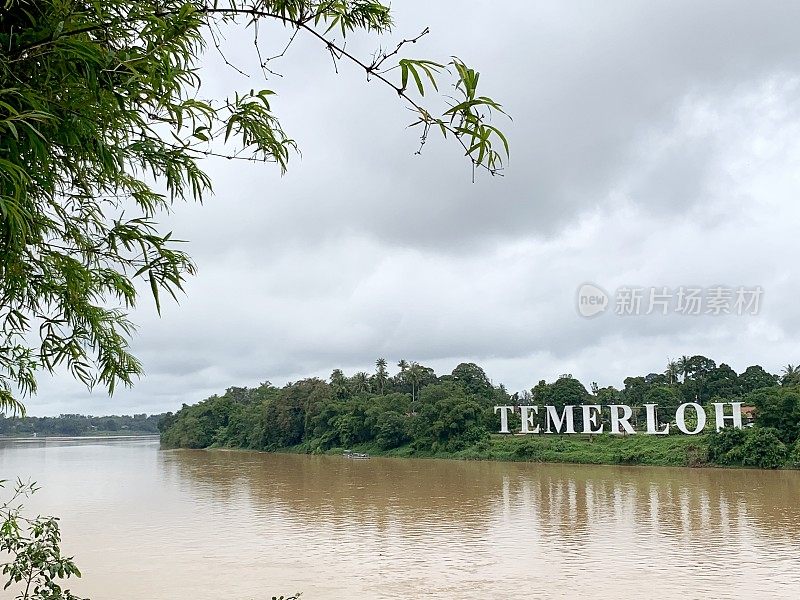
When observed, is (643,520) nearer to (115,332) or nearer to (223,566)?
(223,566)

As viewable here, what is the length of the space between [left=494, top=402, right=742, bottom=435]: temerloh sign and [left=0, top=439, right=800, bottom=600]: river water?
1546 millimetres

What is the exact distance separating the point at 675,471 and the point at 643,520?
6.92 metres

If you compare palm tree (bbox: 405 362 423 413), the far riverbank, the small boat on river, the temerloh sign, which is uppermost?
palm tree (bbox: 405 362 423 413)

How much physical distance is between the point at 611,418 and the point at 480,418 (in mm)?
4011

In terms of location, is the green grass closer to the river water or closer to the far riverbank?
the far riverbank

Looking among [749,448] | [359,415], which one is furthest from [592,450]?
[359,415]

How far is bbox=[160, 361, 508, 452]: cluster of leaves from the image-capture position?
862 inches

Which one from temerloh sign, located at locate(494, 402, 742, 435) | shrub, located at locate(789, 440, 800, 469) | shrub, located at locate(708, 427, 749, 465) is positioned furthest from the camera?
temerloh sign, located at locate(494, 402, 742, 435)

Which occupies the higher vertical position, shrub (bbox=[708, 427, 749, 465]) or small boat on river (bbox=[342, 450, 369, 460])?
shrub (bbox=[708, 427, 749, 465])

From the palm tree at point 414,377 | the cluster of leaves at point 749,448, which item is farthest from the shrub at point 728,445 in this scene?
the palm tree at point 414,377

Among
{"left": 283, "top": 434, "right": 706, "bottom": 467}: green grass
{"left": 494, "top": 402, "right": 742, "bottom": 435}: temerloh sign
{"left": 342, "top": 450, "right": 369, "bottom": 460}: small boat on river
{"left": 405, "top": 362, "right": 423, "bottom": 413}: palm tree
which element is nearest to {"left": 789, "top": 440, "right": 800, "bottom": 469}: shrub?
{"left": 494, "top": 402, "right": 742, "bottom": 435}: temerloh sign

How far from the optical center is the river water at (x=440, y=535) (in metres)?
6.66

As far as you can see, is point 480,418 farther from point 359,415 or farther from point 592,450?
point 359,415

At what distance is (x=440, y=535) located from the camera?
9.12 meters
